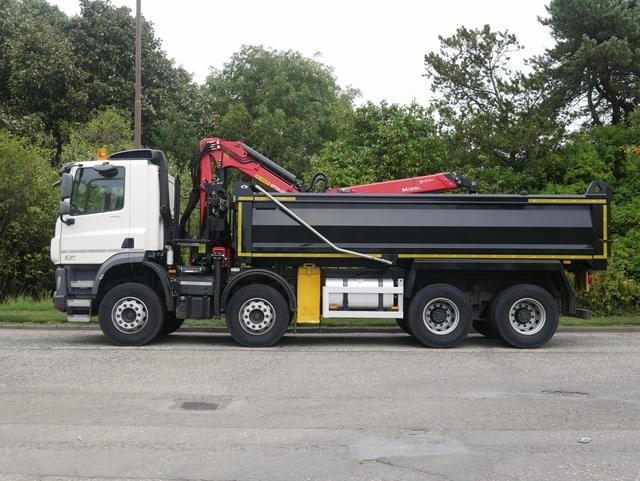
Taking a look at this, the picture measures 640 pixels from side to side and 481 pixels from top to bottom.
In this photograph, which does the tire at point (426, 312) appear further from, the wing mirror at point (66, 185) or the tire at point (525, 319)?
the wing mirror at point (66, 185)

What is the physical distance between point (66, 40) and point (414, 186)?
25.7m

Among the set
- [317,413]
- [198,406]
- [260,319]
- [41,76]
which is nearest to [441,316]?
[260,319]

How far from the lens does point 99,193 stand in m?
13.0

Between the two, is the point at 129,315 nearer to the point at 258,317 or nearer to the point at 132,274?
the point at 132,274

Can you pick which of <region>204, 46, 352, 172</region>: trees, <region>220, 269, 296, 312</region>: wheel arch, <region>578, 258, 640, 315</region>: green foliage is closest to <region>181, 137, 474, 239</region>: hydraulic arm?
<region>220, 269, 296, 312</region>: wheel arch

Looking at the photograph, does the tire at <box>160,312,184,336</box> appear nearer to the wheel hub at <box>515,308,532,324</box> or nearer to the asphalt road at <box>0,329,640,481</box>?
the asphalt road at <box>0,329,640,481</box>

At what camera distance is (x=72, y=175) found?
12922 mm

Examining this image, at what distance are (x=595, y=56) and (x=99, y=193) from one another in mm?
18665

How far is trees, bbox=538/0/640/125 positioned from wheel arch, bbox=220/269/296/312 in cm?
1515

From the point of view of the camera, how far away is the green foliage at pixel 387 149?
2369 centimetres

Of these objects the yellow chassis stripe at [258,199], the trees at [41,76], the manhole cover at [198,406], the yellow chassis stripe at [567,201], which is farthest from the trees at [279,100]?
the manhole cover at [198,406]

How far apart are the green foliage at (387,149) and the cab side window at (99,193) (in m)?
11.1

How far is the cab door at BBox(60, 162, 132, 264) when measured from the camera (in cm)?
1288

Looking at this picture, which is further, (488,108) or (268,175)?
(488,108)
